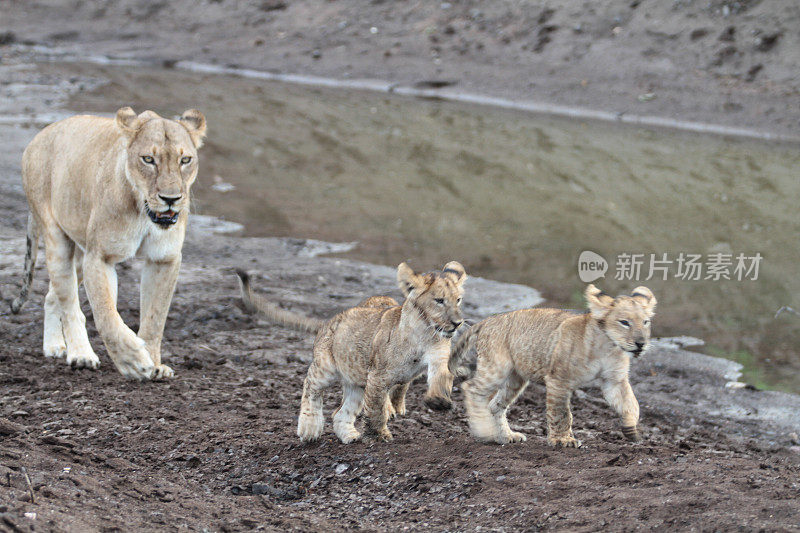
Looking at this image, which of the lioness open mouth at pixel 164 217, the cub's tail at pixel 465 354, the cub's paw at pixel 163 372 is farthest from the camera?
the cub's paw at pixel 163 372

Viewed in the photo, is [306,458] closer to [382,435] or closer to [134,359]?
[382,435]

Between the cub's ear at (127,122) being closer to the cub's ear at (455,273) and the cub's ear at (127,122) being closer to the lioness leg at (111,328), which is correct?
the lioness leg at (111,328)

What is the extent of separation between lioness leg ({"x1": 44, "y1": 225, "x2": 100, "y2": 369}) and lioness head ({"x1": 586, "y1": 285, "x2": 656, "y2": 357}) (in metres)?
3.77

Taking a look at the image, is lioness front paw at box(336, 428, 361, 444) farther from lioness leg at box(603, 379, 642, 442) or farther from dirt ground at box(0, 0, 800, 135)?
dirt ground at box(0, 0, 800, 135)

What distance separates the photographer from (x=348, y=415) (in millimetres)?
Result: 5730

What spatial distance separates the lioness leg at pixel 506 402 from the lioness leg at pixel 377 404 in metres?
0.64

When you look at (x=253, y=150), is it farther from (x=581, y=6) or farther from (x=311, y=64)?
(x=581, y=6)

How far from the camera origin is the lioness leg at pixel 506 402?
565 cm

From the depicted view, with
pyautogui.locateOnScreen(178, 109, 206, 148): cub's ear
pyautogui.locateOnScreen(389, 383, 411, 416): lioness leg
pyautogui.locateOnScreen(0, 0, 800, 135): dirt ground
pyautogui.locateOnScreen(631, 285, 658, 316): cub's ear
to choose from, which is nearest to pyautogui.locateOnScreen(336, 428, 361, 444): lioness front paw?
pyautogui.locateOnScreen(389, 383, 411, 416): lioness leg

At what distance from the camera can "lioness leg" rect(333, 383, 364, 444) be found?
565 cm

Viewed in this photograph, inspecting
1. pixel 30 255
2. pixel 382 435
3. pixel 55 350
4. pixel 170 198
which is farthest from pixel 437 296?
pixel 30 255

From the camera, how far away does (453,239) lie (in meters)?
11.6

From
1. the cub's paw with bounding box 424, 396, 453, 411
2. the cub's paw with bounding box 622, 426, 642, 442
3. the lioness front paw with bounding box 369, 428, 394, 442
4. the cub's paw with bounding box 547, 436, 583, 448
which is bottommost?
the lioness front paw with bounding box 369, 428, 394, 442

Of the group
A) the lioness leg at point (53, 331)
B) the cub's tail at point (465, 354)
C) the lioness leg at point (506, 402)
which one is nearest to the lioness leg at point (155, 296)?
the lioness leg at point (53, 331)
